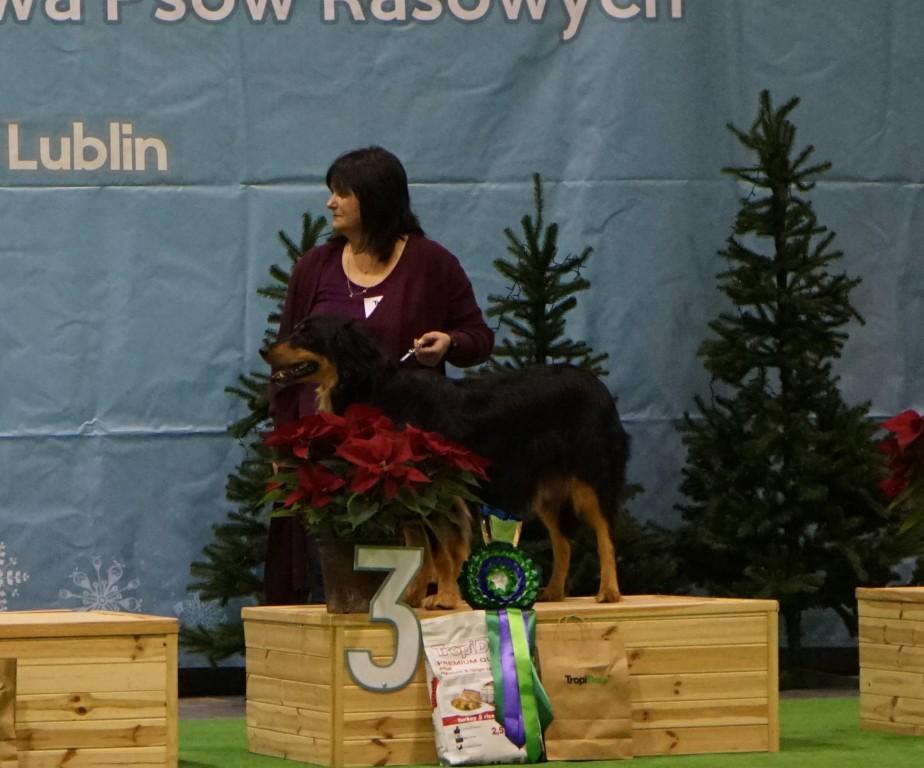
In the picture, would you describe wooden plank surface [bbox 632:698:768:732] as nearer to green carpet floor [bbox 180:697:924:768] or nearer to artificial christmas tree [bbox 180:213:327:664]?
green carpet floor [bbox 180:697:924:768]

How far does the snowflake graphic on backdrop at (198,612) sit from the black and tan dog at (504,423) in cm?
179

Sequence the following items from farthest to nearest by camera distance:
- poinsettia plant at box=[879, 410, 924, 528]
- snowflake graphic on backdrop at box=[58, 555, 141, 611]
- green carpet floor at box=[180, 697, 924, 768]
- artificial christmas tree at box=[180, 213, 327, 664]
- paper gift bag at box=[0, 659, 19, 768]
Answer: snowflake graphic on backdrop at box=[58, 555, 141, 611]
artificial christmas tree at box=[180, 213, 327, 664]
green carpet floor at box=[180, 697, 924, 768]
paper gift bag at box=[0, 659, 19, 768]
poinsettia plant at box=[879, 410, 924, 528]

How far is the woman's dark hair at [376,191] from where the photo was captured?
4527 mm

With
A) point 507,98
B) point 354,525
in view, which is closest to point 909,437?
point 354,525

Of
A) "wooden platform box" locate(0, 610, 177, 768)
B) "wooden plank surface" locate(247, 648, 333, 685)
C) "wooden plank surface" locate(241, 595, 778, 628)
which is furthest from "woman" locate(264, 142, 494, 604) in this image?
"wooden platform box" locate(0, 610, 177, 768)

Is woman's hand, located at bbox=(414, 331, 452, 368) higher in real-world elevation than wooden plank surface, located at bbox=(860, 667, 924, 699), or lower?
higher

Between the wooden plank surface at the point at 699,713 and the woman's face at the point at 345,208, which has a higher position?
the woman's face at the point at 345,208

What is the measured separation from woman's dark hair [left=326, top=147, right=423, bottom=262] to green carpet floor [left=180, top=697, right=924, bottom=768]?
1.31 metres

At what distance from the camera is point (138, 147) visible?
6.31 metres

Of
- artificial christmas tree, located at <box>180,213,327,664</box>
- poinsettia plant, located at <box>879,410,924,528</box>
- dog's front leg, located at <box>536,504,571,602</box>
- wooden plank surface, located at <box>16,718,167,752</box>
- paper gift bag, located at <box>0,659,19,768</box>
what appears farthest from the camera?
artificial christmas tree, located at <box>180,213,327,664</box>

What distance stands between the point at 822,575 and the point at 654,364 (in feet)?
3.10

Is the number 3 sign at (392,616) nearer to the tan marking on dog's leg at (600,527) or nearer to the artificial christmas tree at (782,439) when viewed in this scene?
the tan marking on dog's leg at (600,527)

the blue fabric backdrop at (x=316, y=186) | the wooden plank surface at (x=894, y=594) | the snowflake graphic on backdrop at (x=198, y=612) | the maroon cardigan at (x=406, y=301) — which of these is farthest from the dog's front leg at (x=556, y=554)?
the snowflake graphic on backdrop at (x=198, y=612)

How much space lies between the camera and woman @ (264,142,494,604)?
14.9 ft
